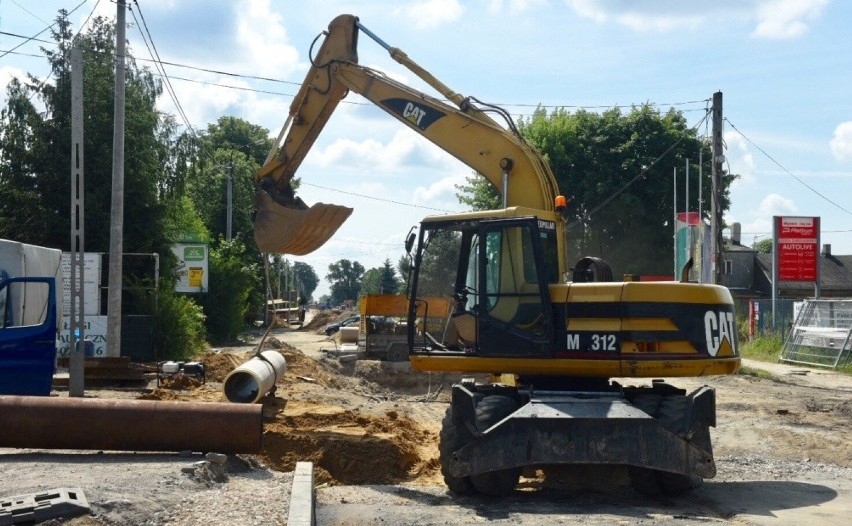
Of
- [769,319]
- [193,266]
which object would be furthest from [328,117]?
[769,319]

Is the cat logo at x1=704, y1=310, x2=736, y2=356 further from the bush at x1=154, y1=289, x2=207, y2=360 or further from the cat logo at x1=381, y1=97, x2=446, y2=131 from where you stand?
the bush at x1=154, y1=289, x2=207, y2=360

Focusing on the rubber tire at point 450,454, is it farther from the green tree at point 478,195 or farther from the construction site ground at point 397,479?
the green tree at point 478,195

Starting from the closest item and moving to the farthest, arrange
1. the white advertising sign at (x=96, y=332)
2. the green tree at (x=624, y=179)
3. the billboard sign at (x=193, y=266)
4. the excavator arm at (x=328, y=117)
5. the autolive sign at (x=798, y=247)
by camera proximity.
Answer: the excavator arm at (x=328, y=117) → the white advertising sign at (x=96, y=332) → the autolive sign at (x=798, y=247) → the billboard sign at (x=193, y=266) → the green tree at (x=624, y=179)

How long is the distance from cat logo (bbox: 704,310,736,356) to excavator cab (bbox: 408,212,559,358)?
1.65m

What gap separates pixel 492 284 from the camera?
11.2m

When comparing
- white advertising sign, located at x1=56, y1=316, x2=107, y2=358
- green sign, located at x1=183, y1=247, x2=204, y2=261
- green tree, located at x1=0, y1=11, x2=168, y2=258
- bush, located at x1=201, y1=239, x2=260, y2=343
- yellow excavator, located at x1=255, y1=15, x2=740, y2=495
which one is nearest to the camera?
yellow excavator, located at x1=255, y1=15, x2=740, y2=495

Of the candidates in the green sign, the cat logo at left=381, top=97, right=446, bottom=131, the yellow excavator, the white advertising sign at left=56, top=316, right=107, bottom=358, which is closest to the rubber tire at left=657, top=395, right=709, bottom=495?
the yellow excavator

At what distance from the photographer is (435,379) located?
92.3 feet

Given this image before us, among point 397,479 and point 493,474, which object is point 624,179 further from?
point 493,474

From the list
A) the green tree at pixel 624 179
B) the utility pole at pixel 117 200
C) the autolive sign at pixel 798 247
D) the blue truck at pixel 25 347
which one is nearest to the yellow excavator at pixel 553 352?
the blue truck at pixel 25 347

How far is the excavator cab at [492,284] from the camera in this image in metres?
11.1

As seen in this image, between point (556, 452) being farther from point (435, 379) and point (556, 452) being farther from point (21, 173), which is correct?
point (21, 173)

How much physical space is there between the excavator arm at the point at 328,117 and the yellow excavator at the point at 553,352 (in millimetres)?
938

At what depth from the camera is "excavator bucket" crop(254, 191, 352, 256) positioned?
14.3 meters
